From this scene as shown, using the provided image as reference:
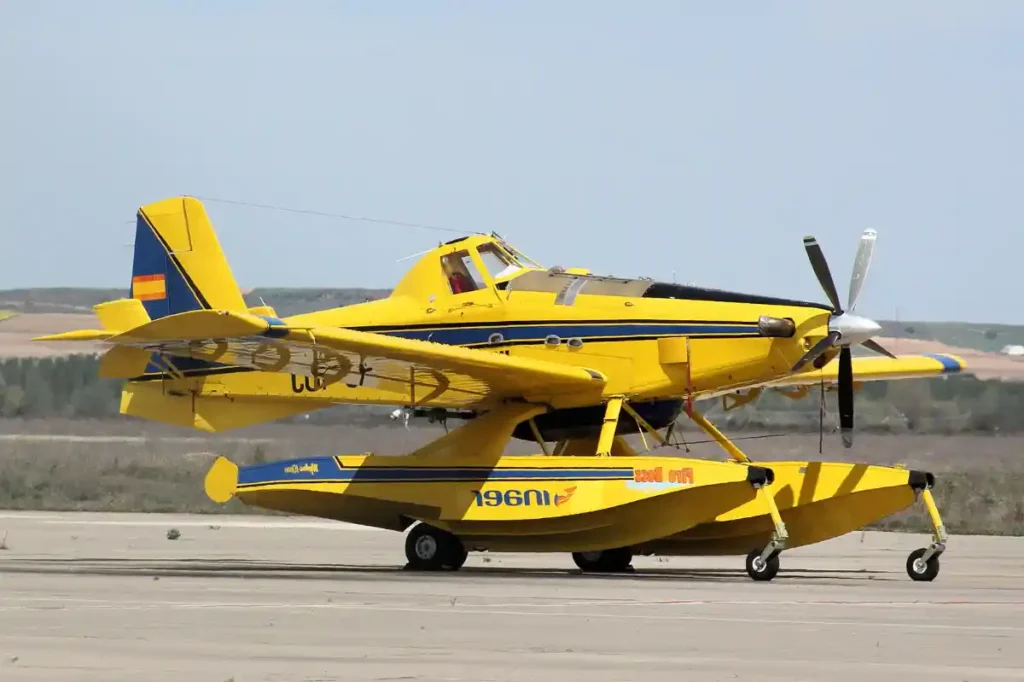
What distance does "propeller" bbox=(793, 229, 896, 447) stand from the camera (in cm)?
1641

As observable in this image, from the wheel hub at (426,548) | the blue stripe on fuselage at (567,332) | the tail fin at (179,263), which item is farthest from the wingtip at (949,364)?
the tail fin at (179,263)

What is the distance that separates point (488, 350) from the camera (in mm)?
17781

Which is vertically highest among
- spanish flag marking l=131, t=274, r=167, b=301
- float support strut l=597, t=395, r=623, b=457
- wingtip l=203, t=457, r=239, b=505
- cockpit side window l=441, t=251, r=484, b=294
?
cockpit side window l=441, t=251, r=484, b=294

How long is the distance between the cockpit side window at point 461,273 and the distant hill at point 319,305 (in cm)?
1586

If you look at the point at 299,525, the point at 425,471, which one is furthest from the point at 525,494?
the point at 299,525

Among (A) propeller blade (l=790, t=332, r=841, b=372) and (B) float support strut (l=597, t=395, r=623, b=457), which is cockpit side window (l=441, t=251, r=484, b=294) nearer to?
(B) float support strut (l=597, t=395, r=623, b=457)

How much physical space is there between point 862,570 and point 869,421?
1620 centimetres

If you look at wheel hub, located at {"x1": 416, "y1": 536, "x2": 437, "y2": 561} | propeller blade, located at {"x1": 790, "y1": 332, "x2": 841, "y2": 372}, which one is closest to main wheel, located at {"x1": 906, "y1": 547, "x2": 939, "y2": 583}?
propeller blade, located at {"x1": 790, "y1": 332, "x2": 841, "y2": 372}

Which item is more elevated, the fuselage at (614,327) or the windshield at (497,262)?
the windshield at (497,262)

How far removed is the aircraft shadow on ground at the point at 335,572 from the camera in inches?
603

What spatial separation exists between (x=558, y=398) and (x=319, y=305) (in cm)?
2498

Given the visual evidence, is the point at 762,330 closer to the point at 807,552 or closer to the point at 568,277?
the point at 568,277

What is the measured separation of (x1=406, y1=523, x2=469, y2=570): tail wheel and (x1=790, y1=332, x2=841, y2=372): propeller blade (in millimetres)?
3997

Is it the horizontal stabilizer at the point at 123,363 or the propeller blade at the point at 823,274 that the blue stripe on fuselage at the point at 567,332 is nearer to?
the propeller blade at the point at 823,274
